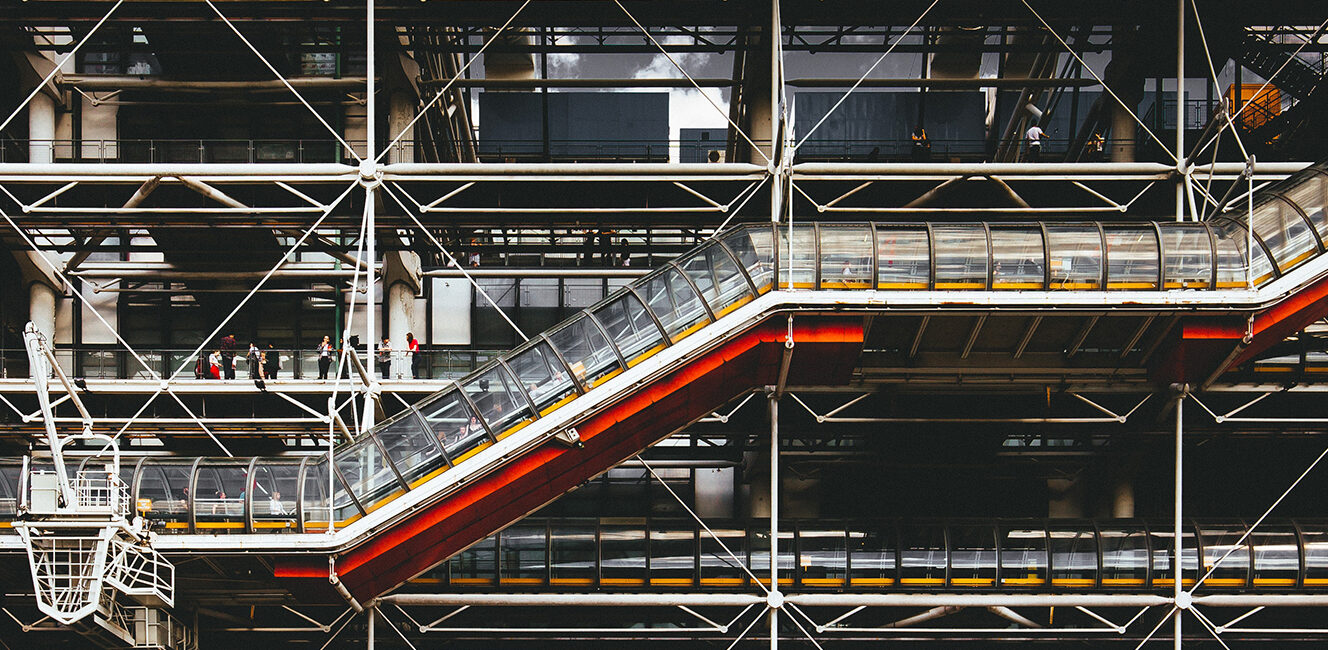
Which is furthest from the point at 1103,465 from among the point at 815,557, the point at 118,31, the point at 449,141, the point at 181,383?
the point at 118,31

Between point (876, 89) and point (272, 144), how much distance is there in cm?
1308

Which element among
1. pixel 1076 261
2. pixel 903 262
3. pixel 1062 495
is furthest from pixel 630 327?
pixel 1062 495

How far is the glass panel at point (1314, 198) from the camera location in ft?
51.4

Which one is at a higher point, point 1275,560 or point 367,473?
point 367,473

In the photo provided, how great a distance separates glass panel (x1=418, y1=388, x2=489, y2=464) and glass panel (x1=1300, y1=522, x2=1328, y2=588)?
41.2ft

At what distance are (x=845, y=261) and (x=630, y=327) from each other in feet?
10.3

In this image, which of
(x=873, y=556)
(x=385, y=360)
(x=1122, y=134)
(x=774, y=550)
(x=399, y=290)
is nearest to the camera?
(x=774, y=550)

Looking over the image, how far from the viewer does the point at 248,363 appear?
19062mm

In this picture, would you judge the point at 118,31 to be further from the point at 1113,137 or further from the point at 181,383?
the point at 1113,137

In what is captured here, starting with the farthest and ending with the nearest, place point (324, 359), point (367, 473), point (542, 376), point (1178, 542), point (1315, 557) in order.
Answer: point (324, 359), point (1315, 557), point (1178, 542), point (542, 376), point (367, 473)

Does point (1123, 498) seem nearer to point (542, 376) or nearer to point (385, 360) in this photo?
point (542, 376)

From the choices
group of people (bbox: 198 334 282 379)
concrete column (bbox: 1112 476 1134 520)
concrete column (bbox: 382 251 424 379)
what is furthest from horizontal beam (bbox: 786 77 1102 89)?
group of people (bbox: 198 334 282 379)

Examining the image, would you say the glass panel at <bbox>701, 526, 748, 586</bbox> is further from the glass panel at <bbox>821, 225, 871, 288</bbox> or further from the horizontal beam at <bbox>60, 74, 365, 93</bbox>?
the horizontal beam at <bbox>60, 74, 365, 93</bbox>

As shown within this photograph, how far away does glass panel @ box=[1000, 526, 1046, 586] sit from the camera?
1722 cm
